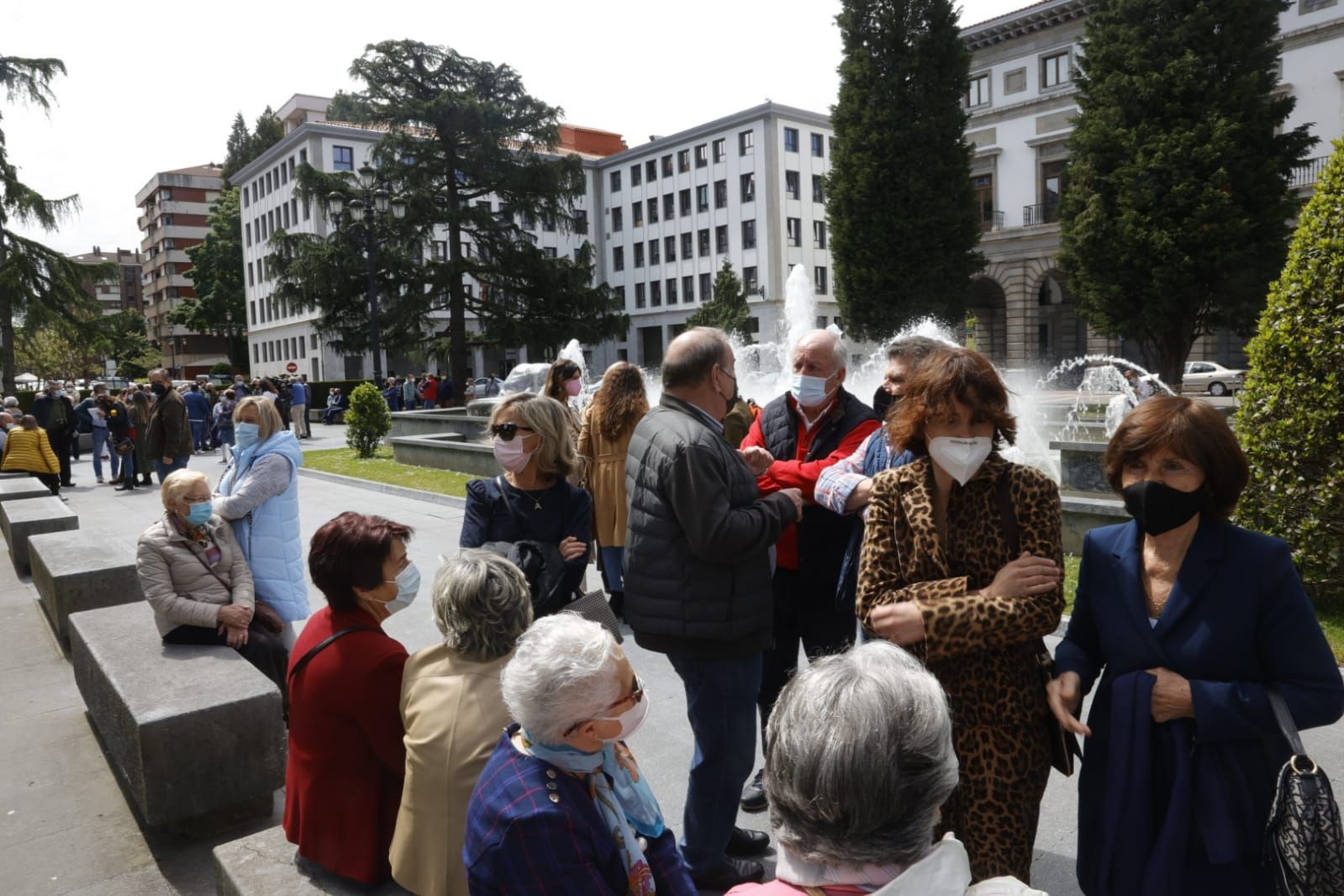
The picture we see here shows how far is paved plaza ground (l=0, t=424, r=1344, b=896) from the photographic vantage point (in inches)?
148

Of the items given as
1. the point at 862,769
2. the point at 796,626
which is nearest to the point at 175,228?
the point at 796,626

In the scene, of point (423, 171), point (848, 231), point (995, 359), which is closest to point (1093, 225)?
point (848, 231)

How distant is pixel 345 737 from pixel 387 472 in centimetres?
1471

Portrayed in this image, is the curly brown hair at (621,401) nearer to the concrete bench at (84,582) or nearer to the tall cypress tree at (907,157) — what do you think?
the concrete bench at (84,582)

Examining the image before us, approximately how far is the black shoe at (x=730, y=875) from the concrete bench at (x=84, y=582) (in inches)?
192

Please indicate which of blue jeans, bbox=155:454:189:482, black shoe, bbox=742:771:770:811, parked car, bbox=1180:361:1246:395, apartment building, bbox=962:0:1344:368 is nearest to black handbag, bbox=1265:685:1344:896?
black shoe, bbox=742:771:770:811

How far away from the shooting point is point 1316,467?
5.88m

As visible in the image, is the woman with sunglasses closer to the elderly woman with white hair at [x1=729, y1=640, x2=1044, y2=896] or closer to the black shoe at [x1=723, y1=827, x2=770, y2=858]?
the black shoe at [x1=723, y1=827, x2=770, y2=858]

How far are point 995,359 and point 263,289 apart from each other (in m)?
53.8

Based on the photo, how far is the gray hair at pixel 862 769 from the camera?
138 cm

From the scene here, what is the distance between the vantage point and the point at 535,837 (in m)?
1.89

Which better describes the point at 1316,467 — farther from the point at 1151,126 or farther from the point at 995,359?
the point at 995,359

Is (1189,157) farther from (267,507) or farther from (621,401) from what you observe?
(267,507)

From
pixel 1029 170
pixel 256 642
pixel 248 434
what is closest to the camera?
pixel 256 642
